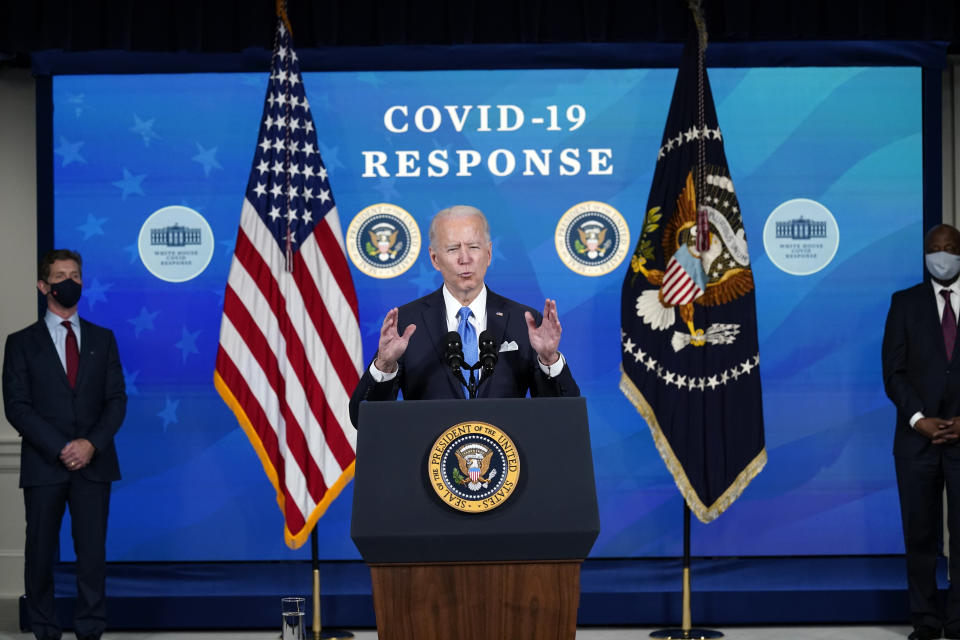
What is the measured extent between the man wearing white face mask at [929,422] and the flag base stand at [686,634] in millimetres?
901

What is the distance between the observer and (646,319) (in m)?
5.27

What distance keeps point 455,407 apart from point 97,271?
4.18 metres

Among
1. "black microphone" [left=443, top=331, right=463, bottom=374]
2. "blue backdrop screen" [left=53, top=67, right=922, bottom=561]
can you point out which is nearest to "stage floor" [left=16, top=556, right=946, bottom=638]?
"blue backdrop screen" [left=53, top=67, right=922, bottom=561]

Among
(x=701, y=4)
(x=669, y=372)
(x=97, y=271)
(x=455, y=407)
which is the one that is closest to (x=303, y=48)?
(x=97, y=271)

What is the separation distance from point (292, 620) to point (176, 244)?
3.39 meters

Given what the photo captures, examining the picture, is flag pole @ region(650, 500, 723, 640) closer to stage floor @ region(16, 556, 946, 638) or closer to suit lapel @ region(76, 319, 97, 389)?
stage floor @ region(16, 556, 946, 638)

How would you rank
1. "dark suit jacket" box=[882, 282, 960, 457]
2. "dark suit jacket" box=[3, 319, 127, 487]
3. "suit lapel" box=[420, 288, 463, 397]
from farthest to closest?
"dark suit jacket" box=[882, 282, 960, 457], "dark suit jacket" box=[3, 319, 127, 487], "suit lapel" box=[420, 288, 463, 397]

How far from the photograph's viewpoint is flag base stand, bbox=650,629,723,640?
514 cm

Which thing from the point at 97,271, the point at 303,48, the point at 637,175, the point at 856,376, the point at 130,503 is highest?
the point at 303,48

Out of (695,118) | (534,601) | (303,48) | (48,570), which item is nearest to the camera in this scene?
(534,601)

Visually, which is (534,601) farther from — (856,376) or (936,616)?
(856,376)

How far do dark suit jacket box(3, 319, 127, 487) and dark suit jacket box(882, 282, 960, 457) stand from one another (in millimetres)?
3620

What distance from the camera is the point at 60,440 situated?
193 inches

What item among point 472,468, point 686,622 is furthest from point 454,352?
point 686,622
